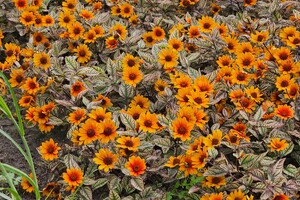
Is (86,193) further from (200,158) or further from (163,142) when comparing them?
(200,158)

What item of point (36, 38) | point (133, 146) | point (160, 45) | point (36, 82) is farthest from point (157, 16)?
point (133, 146)

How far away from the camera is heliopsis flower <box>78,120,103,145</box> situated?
253cm

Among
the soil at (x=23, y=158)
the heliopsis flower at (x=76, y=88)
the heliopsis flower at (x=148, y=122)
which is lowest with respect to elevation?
the soil at (x=23, y=158)

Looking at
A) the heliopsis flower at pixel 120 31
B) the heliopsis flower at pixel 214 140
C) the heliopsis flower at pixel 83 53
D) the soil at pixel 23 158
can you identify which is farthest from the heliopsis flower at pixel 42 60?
the heliopsis flower at pixel 214 140

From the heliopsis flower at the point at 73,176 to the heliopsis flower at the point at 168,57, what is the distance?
75 centimetres

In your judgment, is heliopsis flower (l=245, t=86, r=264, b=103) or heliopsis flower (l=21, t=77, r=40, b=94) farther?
heliopsis flower (l=21, t=77, r=40, b=94)

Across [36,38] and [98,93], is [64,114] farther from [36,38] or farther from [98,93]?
[36,38]

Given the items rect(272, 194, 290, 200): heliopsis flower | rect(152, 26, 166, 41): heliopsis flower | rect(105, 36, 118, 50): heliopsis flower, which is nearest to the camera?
rect(272, 194, 290, 200): heliopsis flower

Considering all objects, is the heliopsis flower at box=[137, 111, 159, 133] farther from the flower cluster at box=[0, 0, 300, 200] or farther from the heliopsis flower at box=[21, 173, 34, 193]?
the heliopsis flower at box=[21, 173, 34, 193]

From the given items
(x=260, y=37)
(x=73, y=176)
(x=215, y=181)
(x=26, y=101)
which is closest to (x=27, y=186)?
(x=73, y=176)

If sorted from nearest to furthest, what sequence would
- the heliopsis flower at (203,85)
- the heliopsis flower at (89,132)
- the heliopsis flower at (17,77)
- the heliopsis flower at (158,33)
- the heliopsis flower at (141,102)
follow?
the heliopsis flower at (89,132) → the heliopsis flower at (203,85) → the heliopsis flower at (141,102) → the heliopsis flower at (17,77) → the heliopsis flower at (158,33)

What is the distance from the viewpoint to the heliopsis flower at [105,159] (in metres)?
2.52

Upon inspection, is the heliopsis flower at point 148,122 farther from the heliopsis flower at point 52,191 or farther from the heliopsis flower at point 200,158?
the heliopsis flower at point 52,191

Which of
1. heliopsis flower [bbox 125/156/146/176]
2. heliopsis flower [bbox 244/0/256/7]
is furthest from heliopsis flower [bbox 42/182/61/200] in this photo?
heliopsis flower [bbox 244/0/256/7]
